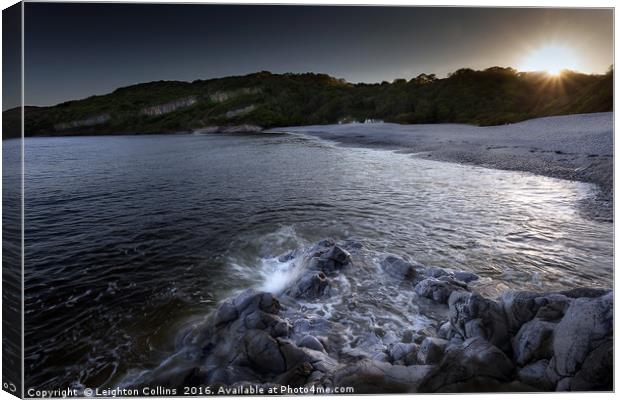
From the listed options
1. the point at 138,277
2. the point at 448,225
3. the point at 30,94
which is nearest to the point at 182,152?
the point at 138,277

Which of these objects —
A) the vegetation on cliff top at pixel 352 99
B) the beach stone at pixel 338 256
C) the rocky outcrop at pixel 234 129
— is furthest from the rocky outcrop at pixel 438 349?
the rocky outcrop at pixel 234 129

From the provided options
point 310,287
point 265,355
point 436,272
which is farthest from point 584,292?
point 265,355

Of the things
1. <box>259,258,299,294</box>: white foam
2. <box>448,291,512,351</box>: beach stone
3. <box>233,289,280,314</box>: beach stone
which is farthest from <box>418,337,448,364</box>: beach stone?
<box>259,258,299,294</box>: white foam

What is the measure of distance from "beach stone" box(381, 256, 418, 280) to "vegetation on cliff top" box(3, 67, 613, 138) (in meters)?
2.92

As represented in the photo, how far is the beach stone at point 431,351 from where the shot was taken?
411cm

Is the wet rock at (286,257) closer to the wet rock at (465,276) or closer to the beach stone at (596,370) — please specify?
the wet rock at (465,276)

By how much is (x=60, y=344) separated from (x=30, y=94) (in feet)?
10.2

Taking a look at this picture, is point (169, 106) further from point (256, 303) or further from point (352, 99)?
point (256, 303)

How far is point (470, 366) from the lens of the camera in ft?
12.6

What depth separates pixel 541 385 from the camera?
12.2ft

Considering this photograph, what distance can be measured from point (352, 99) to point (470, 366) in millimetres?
4556

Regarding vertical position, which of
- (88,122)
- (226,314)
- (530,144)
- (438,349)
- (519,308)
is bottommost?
(438,349)

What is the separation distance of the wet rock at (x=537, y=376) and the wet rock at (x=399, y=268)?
2.16 meters

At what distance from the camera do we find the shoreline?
5.41m
